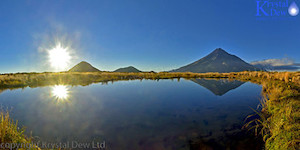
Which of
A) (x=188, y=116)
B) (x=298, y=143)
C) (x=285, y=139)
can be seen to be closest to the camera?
(x=298, y=143)

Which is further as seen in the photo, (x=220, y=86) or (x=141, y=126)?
(x=220, y=86)

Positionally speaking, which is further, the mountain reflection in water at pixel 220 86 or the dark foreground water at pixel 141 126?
the mountain reflection in water at pixel 220 86

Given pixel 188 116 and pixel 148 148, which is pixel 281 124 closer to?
pixel 188 116

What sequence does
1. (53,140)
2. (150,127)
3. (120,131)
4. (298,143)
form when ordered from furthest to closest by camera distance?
(150,127)
(120,131)
(53,140)
(298,143)

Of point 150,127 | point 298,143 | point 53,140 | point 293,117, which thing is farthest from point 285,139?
point 53,140

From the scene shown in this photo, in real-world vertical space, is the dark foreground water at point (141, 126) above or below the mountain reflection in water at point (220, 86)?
below

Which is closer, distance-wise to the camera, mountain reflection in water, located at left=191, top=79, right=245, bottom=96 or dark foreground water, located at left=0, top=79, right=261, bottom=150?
dark foreground water, located at left=0, top=79, right=261, bottom=150

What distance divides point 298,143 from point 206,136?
7.72 feet

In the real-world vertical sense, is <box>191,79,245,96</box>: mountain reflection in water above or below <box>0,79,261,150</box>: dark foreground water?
above

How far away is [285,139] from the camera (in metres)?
3.61

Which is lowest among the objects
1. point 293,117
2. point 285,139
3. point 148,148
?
point 148,148

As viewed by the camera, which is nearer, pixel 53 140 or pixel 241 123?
pixel 53 140

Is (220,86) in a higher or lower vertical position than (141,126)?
higher

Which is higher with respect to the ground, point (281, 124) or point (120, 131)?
point (281, 124)
